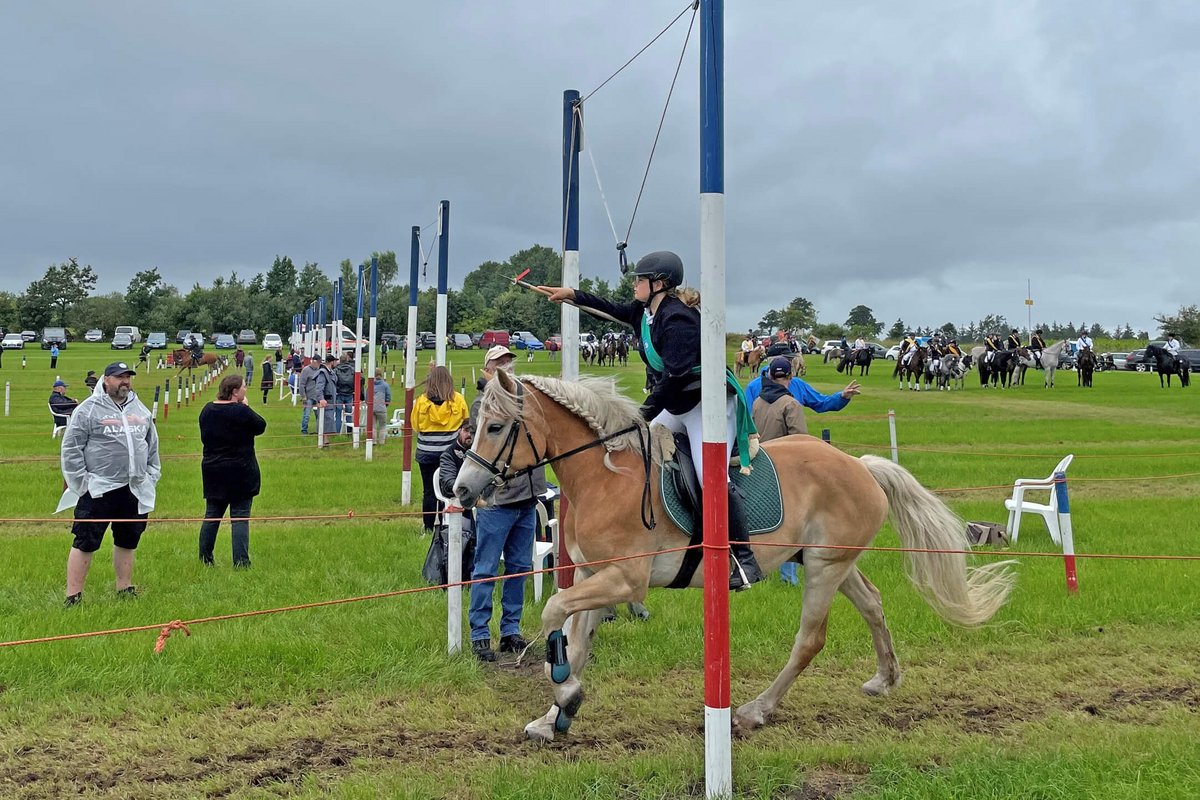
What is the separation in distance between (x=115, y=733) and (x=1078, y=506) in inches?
474

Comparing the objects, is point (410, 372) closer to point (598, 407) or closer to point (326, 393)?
point (326, 393)

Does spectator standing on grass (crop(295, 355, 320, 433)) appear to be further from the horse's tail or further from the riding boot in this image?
the riding boot

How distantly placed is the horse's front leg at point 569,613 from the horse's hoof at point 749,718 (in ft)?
3.35

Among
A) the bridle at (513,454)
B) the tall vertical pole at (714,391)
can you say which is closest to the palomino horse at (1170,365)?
the bridle at (513,454)

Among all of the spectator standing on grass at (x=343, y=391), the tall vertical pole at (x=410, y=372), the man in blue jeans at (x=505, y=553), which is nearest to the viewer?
the man in blue jeans at (x=505, y=553)

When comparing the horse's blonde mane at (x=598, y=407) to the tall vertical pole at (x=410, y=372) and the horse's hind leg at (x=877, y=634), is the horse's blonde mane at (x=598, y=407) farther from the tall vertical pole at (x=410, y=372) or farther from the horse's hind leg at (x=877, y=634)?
A: the tall vertical pole at (x=410, y=372)

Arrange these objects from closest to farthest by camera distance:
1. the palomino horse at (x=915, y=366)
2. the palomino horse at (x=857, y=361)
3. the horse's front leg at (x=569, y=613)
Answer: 1. the horse's front leg at (x=569, y=613)
2. the palomino horse at (x=915, y=366)
3. the palomino horse at (x=857, y=361)

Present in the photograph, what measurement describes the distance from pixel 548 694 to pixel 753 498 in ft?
6.27

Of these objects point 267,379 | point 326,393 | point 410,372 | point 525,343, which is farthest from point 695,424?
point 525,343

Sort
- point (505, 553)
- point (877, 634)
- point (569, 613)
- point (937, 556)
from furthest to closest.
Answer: point (505, 553)
point (937, 556)
point (877, 634)
point (569, 613)

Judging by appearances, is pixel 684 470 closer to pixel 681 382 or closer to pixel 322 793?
pixel 681 382

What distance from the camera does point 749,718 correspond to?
18.8ft

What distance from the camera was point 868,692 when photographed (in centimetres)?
622

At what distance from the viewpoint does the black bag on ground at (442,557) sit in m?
8.51
